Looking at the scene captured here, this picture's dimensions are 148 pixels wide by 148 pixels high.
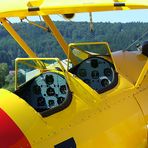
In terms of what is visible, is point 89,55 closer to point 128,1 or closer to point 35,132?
point 128,1

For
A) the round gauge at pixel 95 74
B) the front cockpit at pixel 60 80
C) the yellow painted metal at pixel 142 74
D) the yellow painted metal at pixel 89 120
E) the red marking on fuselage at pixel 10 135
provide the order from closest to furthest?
1. the red marking on fuselage at pixel 10 135
2. the yellow painted metal at pixel 89 120
3. the front cockpit at pixel 60 80
4. the yellow painted metal at pixel 142 74
5. the round gauge at pixel 95 74

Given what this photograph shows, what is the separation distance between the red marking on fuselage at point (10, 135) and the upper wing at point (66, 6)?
1.92 meters

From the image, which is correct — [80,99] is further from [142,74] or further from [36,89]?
[142,74]

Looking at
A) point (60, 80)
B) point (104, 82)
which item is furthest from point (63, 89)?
point (104, 82)

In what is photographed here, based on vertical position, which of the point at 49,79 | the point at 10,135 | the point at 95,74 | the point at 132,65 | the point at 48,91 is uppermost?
the point at 10,135

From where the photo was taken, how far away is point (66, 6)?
6383 millimetres

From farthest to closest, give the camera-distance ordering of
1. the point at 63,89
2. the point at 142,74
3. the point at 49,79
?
the point at 142,74 → the point at 49,79 → the point at 63,89

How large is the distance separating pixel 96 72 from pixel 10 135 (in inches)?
86.0

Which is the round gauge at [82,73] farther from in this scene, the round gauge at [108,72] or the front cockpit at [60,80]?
the round gauge at [108,72]

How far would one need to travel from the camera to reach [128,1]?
606cm

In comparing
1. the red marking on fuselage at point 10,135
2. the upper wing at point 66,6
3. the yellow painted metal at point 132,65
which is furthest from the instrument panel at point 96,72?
the red marking on fuselage at point 10,135

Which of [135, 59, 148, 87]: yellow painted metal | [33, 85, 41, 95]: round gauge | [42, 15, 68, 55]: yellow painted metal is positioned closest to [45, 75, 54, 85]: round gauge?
[33, 85, 41, 95]: round gauge

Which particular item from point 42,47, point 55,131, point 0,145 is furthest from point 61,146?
point 42,47

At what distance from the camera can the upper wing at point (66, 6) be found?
603 centimetres
